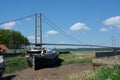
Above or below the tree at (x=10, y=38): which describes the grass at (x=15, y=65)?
below

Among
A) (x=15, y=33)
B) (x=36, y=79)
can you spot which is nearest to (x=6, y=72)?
(x=36, y=79)

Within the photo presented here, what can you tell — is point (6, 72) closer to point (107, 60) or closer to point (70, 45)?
point (107, 60)

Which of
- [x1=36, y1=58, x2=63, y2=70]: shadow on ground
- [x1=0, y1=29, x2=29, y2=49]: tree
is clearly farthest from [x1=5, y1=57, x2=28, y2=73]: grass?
[x1=0, y1=29, x2=29, y2=49]: tree

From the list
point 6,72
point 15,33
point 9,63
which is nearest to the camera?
point 6,72

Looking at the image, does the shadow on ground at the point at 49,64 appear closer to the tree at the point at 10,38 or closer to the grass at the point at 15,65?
the grass at the point at 15,65

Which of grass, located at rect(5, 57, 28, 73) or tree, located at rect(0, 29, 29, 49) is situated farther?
tree, located at rect(0, 29, 29, 49)

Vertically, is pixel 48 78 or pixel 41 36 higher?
pixel 41 36

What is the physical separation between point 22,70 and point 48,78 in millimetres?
7024

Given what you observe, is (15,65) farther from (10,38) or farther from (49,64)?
(10,38)

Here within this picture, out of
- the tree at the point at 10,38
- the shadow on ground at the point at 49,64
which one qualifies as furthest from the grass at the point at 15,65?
the tree at the point at 10,38

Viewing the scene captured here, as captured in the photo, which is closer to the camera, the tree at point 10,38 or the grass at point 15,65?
the grass at point 15,65

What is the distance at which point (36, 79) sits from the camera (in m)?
20.5

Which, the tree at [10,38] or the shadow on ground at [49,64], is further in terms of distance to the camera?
the tree at [10,38]

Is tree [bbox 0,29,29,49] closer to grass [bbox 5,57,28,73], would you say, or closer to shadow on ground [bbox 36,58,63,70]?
grass [bbox 5,57,28,73]
